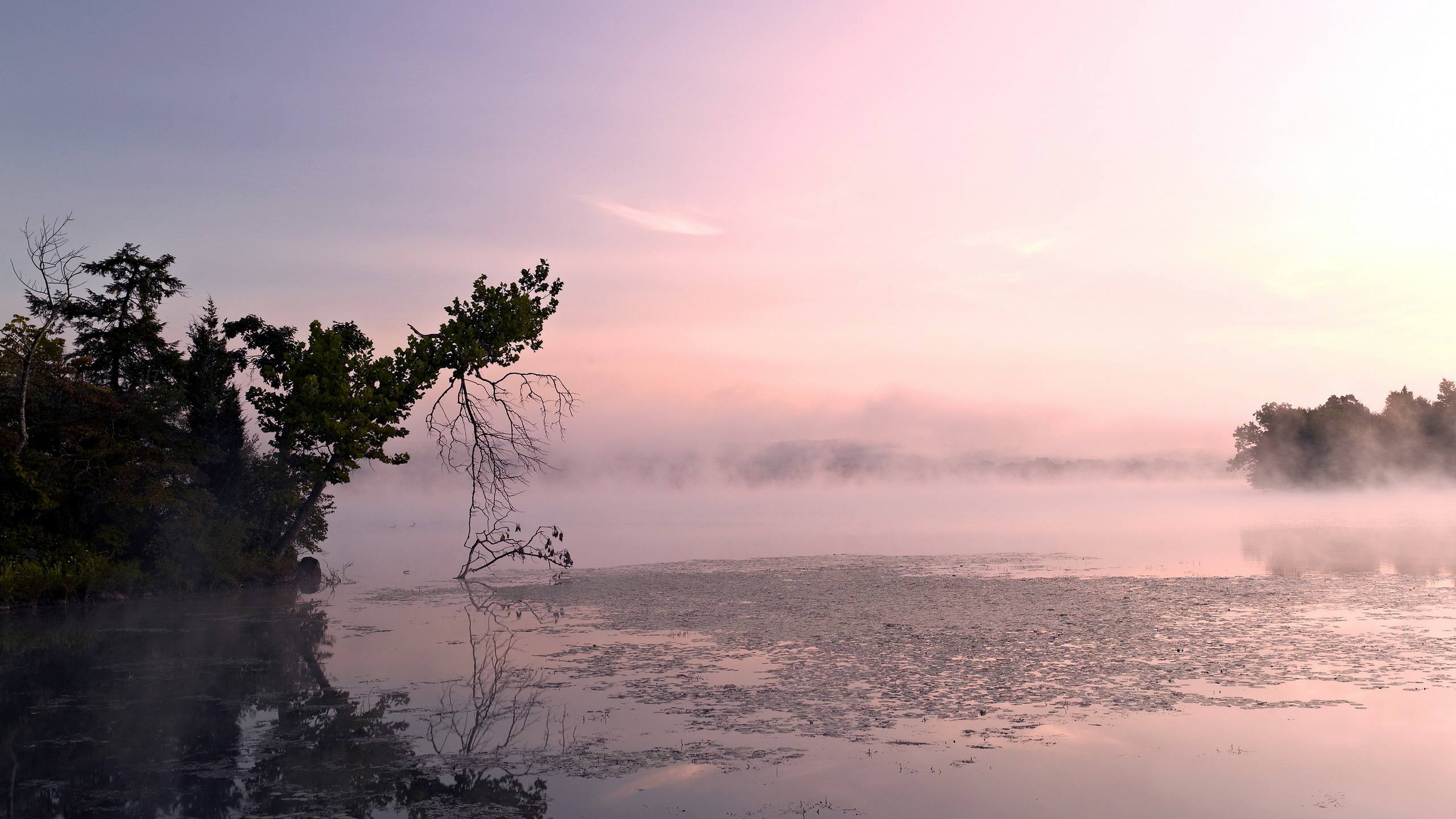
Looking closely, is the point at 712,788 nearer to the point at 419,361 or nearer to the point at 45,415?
the point at 419,361

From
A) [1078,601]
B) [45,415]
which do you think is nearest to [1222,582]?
[1078,601]

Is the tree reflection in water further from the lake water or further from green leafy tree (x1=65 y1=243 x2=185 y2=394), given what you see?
green leafy tree (x1=65 y1=243 x2=185 y2=394)

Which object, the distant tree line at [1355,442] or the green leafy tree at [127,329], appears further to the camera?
the distant tree line at [1355,442]

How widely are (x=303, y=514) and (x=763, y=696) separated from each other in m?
21.7

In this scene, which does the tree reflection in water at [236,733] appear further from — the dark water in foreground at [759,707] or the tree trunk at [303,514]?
the tree trunk at [303,514]

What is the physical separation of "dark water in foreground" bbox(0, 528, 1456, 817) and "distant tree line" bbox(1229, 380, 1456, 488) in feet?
284

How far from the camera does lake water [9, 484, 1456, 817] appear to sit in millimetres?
8984

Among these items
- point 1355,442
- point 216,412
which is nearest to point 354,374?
point 216,412

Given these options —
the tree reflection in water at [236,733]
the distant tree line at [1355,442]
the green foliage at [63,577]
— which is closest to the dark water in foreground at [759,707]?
the tree reflection in water at [236,733]

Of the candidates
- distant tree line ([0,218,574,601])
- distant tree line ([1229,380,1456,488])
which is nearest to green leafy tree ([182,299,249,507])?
distant tree line ([0,218,574,601])

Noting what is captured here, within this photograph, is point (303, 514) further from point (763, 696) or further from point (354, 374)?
point (763, 696)

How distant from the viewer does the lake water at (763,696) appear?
8984 mm

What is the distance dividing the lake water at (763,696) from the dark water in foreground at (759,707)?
56 millimetres

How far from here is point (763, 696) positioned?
12609mm
